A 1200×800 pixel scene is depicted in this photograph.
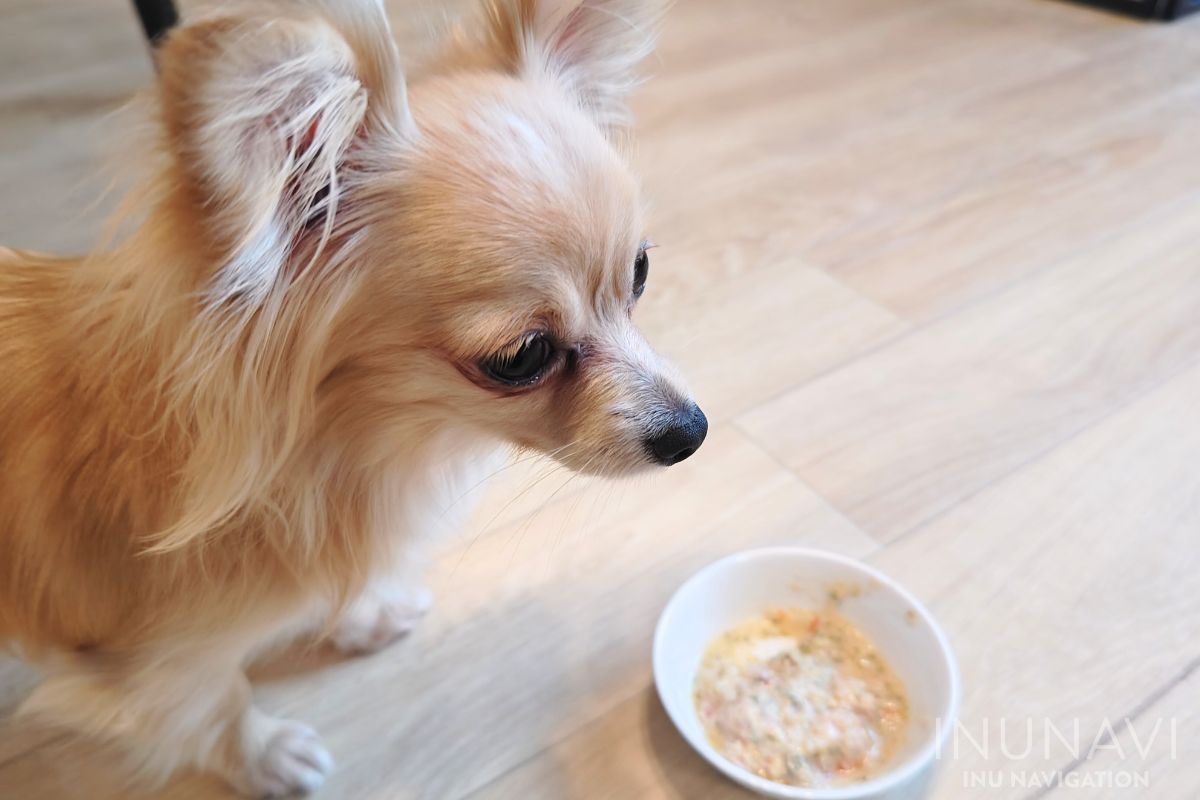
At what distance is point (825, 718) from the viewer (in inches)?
40.9

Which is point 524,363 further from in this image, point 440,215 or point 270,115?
point 270,115

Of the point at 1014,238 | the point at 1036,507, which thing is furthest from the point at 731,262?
the point at 1036,507

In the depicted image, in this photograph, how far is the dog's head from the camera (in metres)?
0.57

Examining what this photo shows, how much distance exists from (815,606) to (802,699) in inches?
5.6

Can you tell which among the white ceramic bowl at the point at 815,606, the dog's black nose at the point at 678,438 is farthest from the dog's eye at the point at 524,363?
Result: the white ceramic bowl at the point at 815,606

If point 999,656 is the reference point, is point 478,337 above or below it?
above

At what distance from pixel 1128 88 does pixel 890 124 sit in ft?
2.35

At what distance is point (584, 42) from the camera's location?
945 mm

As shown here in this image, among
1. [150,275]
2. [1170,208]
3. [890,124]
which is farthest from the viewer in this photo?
[890,124]

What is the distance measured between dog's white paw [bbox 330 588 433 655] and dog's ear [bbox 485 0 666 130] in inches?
25.1

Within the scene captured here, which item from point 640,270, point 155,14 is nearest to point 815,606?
point 640,270

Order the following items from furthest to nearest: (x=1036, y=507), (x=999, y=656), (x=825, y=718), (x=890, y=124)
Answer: (x=890, y=124) → (x=1036, y=507) → (x=999, y=656) → (x=825, y=718)

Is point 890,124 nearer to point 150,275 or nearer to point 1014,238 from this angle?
point 1014,238

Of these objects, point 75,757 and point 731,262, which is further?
point 731,262
